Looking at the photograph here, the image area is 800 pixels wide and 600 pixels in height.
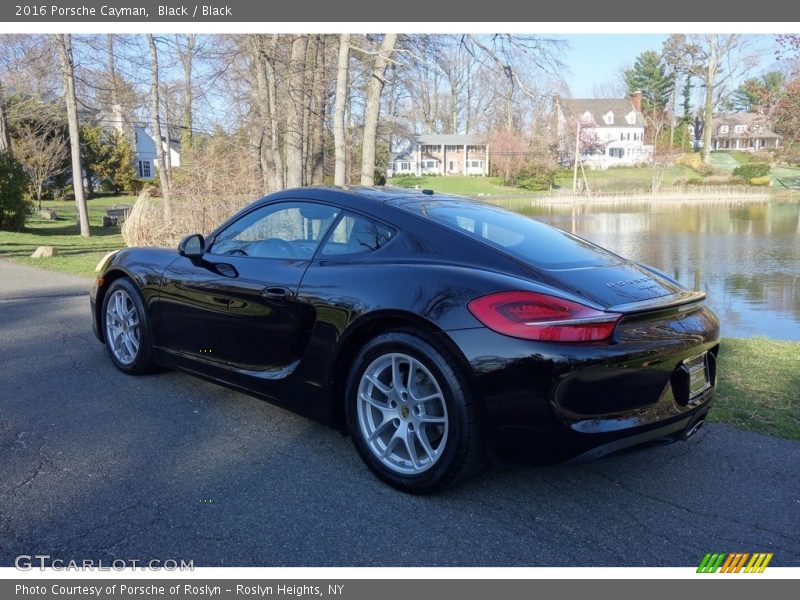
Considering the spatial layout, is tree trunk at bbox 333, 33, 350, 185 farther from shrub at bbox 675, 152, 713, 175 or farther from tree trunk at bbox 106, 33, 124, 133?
shrub at bbox 675, 152, 713, 175

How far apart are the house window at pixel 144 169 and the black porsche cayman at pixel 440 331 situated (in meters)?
68.7

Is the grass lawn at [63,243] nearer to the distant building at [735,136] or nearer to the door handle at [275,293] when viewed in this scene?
the door handle at [275,293]

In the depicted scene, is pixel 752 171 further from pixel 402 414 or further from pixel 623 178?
Answer: pixel 402 414

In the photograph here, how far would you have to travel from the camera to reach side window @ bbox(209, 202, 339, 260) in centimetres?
402

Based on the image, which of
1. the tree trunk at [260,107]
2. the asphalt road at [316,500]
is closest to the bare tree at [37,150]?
the tree trunk at [260,107]

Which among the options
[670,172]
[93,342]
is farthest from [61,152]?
[670,172]

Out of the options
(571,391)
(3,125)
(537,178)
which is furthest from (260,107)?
(537,178)

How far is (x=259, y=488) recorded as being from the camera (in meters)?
3.36

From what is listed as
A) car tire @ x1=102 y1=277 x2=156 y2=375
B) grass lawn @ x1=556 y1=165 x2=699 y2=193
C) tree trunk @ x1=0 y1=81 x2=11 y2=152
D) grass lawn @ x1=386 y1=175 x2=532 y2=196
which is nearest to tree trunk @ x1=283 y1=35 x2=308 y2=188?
car tire @ x1=102 y1=277 x2=156 y2=375

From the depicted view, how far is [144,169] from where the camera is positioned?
225 feet

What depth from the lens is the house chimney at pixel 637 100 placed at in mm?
90000

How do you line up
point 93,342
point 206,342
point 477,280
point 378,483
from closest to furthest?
point 477,280 < point 378,483 < point 206,342 < point 93,342
